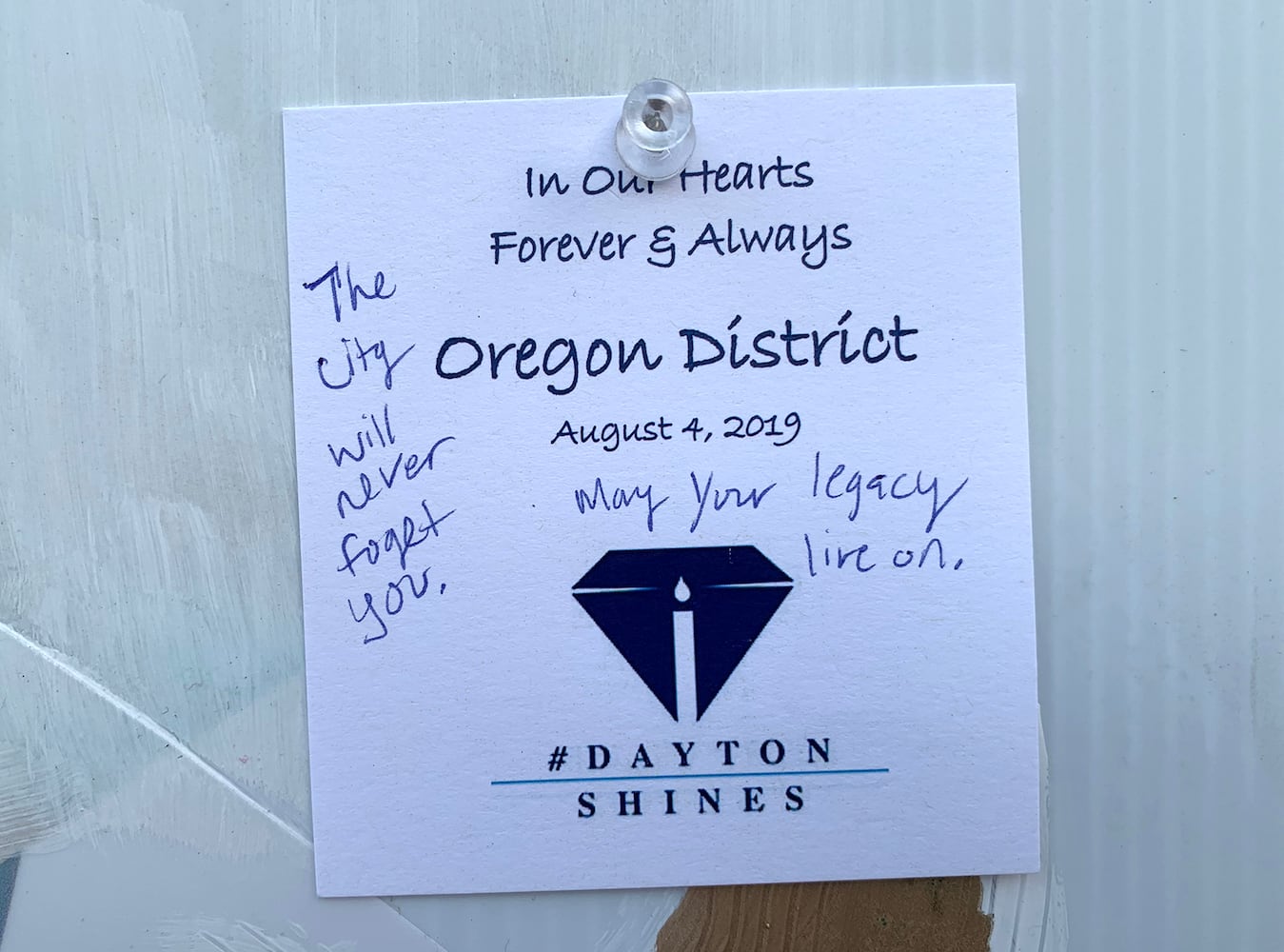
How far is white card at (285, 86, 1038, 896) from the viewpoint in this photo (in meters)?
0.46

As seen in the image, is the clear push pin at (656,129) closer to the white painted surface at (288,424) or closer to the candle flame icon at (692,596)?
the white painted surface at (288,424)

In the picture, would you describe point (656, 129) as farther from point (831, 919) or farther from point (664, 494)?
point (831, 919)

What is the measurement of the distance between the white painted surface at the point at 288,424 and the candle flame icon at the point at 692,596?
0.15 m

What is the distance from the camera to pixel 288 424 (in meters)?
0.47

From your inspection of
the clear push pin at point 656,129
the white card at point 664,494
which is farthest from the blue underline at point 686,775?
the clear push pin at point 656,129

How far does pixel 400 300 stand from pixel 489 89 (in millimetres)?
123

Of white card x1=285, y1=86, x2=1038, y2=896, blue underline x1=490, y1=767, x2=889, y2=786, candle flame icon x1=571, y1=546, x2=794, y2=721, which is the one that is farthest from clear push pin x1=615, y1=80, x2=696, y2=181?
blue underline x1=490, y1=767, x2=889, y2=786

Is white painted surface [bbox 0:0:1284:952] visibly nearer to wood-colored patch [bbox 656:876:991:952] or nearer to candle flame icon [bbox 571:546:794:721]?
wood-colored patch [bbox 656:876:991:952]

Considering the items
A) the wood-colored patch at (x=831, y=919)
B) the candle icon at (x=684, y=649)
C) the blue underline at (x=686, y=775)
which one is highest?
the candle icon at (x=684, y=649)

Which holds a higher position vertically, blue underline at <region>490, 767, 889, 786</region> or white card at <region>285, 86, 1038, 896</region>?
white card at <region>285, 86, 1038, 896</region>

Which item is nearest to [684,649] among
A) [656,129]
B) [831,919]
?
[831,919]

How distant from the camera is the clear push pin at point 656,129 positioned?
0.45 metres

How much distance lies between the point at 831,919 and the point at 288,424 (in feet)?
1.31

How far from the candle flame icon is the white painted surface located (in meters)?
0.15
